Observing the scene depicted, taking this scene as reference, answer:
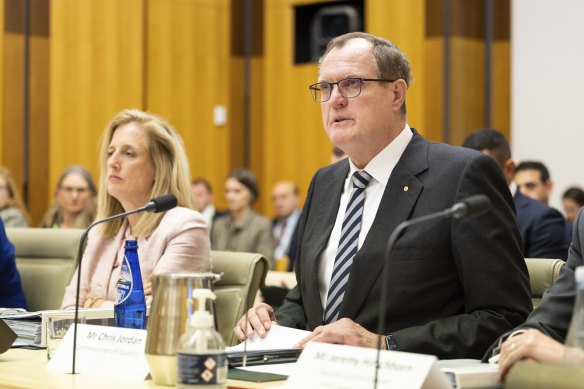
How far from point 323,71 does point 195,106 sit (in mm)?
7776

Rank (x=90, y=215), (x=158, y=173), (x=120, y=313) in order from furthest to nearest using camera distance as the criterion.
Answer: (x=90, y=215) → (x=158, y=173) → (x=120, y=313)

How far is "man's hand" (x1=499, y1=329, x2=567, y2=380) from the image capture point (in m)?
2.17

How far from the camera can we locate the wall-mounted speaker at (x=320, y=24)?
10312 millimetres

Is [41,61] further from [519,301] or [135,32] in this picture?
[519,301]

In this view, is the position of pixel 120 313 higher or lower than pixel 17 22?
lower

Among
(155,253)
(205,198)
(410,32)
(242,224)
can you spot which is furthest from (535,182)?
(155,253)

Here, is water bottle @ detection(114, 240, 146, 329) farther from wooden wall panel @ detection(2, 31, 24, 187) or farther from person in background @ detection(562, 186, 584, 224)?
wooden wall panel @ detection(2, 31, 24, 187)

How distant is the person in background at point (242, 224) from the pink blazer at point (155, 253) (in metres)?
5.14

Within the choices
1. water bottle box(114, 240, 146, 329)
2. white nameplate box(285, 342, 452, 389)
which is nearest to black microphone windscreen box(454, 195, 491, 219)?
white nameplate box(285, 342, 452, 389)

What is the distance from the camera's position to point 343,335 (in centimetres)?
266

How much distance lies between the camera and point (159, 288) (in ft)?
7.59

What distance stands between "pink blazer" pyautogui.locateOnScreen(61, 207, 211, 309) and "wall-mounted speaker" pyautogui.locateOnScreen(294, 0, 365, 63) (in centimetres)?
648

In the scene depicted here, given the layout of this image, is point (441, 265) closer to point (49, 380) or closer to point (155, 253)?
point (49, 380)

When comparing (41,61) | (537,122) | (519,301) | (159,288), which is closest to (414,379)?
(159,288)
